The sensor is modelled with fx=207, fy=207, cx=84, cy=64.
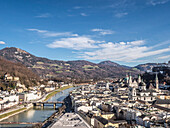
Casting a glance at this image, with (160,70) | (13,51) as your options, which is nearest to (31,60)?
(13,51)

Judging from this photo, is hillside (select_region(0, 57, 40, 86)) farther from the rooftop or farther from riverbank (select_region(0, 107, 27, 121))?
the rooftop

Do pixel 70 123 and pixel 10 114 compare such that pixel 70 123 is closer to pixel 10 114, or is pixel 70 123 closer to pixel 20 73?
pixel 10 114

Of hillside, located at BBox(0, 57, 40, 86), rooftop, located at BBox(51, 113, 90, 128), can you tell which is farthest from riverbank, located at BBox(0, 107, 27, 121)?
hillside, located at BBox(0, 57, 40, 86)

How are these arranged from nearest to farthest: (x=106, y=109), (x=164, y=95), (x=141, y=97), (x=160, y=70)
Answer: (x=106, y=109)
(x=141, y=97)
(x=164, y=95)
(x=160, y=70)

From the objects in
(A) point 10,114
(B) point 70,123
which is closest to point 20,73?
(A) point 10,114

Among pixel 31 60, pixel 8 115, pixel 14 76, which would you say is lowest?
pixel 8 115

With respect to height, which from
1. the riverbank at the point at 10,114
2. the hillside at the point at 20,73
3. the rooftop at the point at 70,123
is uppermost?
the hillside at the point at 20,73

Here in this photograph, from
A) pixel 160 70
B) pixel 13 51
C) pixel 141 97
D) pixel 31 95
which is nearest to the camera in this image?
pixel 141 97

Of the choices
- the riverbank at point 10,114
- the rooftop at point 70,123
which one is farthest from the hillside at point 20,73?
the rooftop at point 70,123

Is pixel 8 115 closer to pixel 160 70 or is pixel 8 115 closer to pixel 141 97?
pixel 141 97

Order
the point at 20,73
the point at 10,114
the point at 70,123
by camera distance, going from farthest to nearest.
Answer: the point at 20,73, the point at 10,114, the point at 70,123

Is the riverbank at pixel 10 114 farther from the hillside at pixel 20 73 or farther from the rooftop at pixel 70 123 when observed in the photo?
the hillside at pixel 20 73
